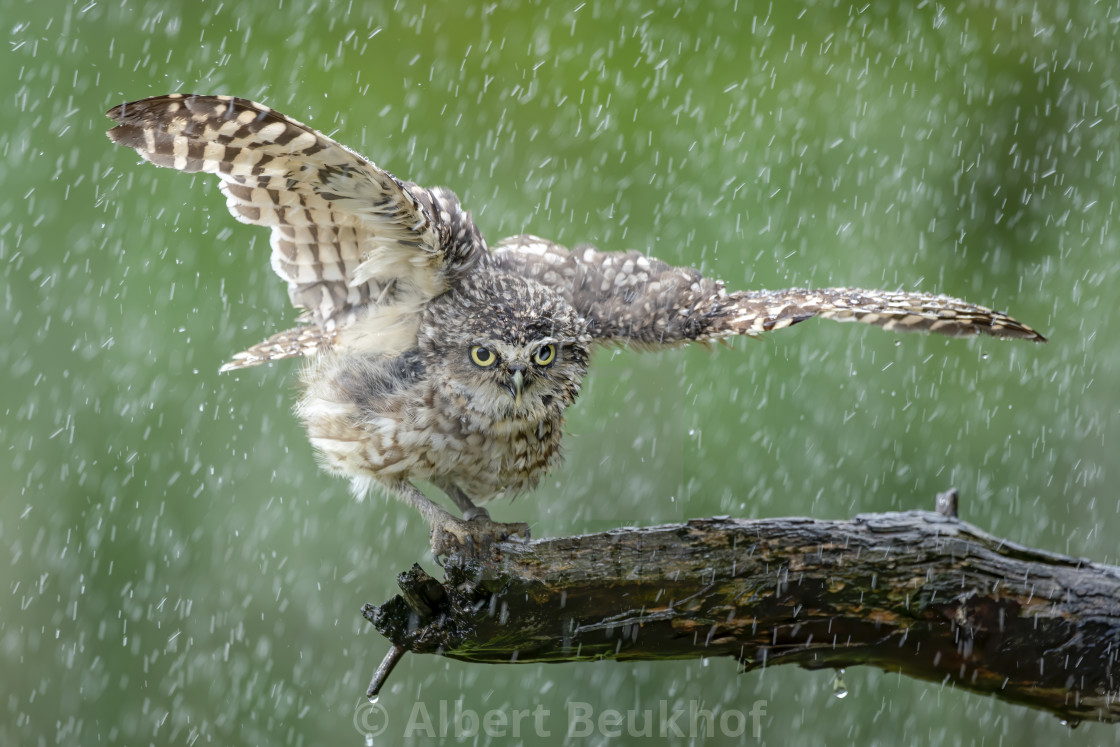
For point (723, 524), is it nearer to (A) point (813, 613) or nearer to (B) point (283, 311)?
(A) point (813, 613)

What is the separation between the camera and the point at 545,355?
2836 mm

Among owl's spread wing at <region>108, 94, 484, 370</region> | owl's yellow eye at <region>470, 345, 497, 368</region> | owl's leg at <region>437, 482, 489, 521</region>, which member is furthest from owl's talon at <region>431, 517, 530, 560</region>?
owl's spread wing at <region>108, 94, 484, 370</region>

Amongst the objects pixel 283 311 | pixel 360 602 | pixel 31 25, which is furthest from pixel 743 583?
pixel 31 25

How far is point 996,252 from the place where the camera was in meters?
4.29

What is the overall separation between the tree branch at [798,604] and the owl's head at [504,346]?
24.4 inches

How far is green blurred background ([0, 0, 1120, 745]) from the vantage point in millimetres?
4246

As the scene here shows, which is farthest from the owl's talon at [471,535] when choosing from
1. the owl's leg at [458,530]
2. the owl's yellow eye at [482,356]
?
the owl's yellow eye at [482,356]

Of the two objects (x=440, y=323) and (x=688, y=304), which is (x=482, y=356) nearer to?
(x=440, y=323)

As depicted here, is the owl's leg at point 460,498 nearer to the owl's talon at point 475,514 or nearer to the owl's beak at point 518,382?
the owl's talon at point 475,514

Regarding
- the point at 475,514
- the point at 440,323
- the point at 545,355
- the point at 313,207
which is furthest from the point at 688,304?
the point at 313,207

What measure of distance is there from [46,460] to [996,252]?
472 centimetres

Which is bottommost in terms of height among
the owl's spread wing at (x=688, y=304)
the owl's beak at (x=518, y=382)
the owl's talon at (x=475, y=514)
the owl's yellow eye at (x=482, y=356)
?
the owl's talon at (x=475, y=514)

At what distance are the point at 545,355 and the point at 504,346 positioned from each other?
0.15 metres

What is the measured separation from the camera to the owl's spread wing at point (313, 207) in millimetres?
2270
